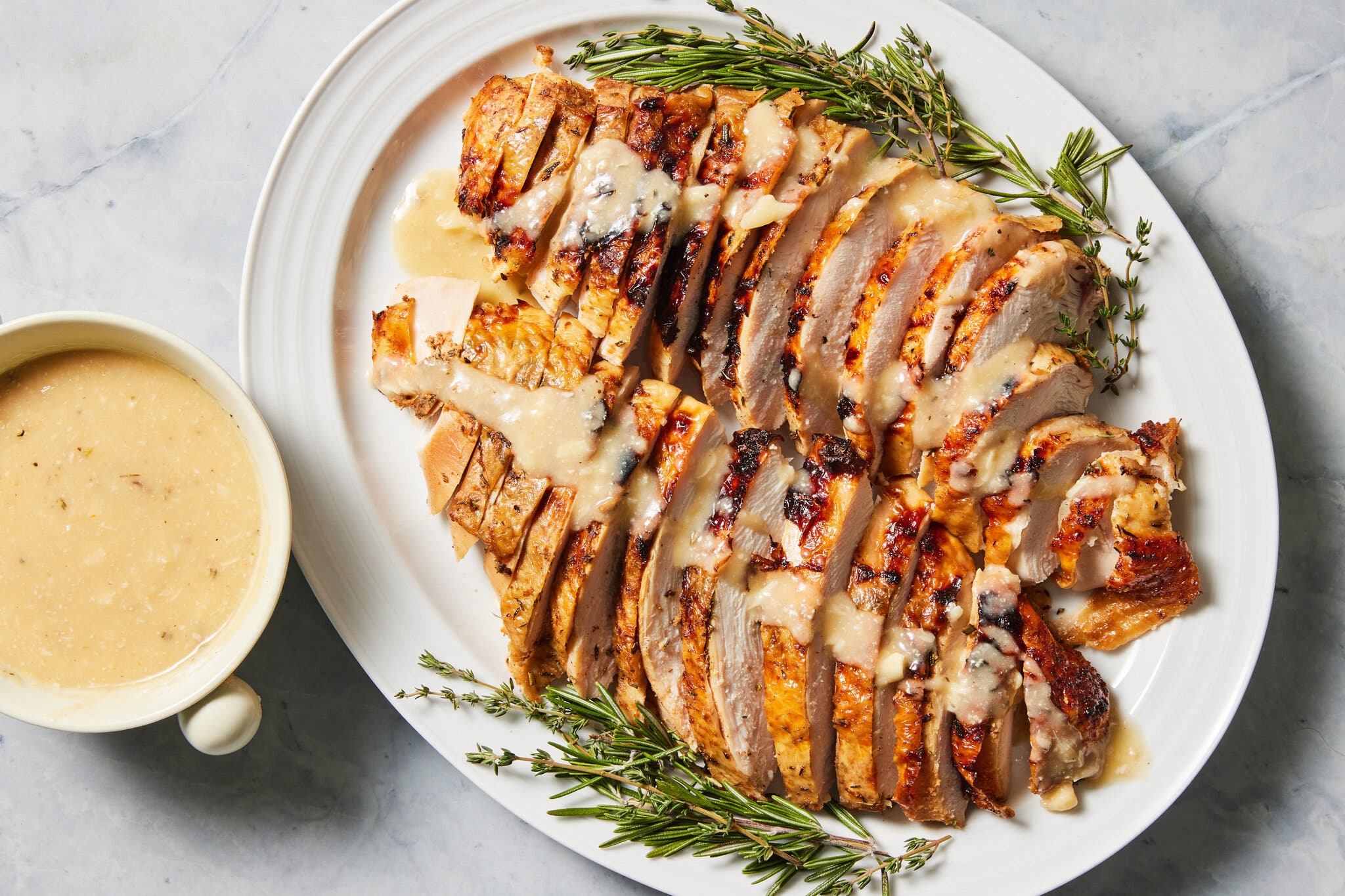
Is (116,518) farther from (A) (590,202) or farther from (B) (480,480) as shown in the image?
(A) (590,202)

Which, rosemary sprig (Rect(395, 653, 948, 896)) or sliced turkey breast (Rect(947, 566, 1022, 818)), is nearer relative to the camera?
sliced turkey breast (Rect(947, 566, 1022, 818))

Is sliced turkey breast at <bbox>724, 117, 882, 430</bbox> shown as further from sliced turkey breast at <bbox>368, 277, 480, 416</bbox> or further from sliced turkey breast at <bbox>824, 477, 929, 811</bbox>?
sliced turkey breast at <bbox>368, 277, 480, 416</bbox>

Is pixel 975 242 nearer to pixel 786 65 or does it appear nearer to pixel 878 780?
pixel 786 65

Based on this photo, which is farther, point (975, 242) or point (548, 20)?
point (548, 20)

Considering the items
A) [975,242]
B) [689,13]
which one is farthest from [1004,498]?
[689,13]

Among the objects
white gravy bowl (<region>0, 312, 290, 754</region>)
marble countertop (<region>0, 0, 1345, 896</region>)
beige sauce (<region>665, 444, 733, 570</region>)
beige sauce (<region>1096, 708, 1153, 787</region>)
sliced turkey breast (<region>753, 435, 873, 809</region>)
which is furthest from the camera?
marble countertop (<region>0, 0, 1345, 896</region>)

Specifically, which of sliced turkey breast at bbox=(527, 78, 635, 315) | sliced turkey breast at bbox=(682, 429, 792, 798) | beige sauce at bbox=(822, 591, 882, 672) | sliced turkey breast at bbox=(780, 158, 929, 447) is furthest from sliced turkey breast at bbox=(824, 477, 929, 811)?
sliced turkey breast at bbox=(527, 78, 635, 315)
